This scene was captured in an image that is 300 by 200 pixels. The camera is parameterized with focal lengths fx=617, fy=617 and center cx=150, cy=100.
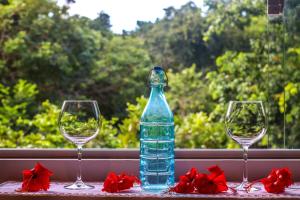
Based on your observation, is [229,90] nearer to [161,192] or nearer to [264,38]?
[264,38]

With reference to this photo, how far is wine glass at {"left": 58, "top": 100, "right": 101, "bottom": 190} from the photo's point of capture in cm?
160

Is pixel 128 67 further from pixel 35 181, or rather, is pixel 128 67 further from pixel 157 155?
pixel 35 181

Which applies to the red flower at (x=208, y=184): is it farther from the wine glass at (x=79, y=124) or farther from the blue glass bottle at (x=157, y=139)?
the wine glass at (x=79, y=124)

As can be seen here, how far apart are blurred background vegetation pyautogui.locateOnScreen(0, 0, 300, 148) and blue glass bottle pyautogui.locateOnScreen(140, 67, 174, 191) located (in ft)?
1.23

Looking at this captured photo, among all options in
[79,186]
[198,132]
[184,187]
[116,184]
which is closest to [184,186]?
[184,187]

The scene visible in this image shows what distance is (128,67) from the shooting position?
2.07 meters

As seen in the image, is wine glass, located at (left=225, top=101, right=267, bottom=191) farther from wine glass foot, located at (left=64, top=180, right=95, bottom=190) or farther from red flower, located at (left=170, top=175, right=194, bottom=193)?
wine glass foot, located at (left=64, top=180, right=95, bottom=190)

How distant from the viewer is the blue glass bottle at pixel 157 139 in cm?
162

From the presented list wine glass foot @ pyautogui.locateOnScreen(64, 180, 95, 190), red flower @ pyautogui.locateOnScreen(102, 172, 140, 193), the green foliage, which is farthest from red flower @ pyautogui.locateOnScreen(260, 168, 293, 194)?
Answer: the green foliage

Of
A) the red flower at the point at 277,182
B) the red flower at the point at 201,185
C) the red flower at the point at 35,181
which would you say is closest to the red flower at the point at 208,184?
the red flower at the point at 201,185

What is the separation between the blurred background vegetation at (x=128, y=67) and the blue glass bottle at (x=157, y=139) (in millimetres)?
376

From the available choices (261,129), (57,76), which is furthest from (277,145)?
(57,76)

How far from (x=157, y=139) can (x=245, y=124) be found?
237 millimetres

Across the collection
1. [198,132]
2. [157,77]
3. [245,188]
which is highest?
[157,77]
